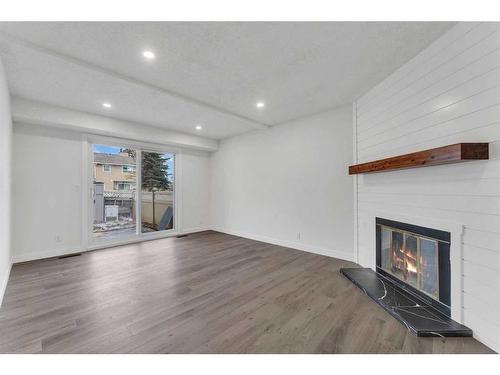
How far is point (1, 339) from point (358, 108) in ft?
15.8

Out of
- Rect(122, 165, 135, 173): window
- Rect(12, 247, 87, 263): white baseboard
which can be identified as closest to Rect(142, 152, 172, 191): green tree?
Rect(122, 165, 135, 173): window

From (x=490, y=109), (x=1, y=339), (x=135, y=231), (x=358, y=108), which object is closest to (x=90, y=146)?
(x=135, y=231)

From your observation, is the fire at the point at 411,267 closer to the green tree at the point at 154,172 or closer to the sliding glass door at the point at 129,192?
the sliding glass door at the point at 129,192

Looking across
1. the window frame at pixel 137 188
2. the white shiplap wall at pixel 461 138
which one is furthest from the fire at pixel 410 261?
the window frame at pixel 137 188

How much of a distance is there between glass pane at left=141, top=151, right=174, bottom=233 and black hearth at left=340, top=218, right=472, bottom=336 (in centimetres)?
451

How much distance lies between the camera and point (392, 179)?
2.73 m

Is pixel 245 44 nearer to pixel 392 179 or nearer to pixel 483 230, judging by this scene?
pixel 392 179

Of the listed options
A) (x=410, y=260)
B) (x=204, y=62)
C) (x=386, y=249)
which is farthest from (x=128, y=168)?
(x=410, y=260)

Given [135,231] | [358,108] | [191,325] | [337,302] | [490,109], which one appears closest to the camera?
[490,109]

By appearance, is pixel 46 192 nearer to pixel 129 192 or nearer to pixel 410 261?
pixel 129 192

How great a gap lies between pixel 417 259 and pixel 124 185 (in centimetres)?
552

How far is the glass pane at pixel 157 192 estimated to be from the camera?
5253 millimetres

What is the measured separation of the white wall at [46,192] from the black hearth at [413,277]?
4934 mm

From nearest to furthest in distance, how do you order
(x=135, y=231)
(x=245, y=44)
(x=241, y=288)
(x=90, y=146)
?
1. (x=245, y=44)
2. (x=241, y=288)
3. (x=90, y=146)
4. (x=135, y=231)
